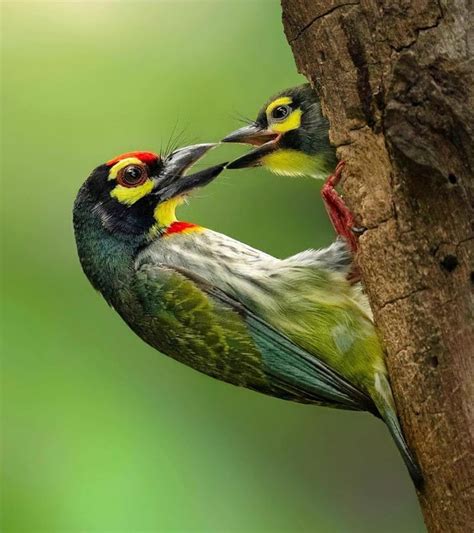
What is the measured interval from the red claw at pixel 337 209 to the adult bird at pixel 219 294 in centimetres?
10

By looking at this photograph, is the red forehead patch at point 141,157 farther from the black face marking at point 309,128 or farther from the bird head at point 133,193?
the black face marking at point 309,128

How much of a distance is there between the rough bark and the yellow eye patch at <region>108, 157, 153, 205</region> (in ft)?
3.71

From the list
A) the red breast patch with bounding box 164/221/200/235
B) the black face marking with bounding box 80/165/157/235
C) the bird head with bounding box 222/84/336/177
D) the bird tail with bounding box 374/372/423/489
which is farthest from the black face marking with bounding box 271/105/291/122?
the bird tail with bounding box 374/372/423/489

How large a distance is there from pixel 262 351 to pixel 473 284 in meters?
1.06

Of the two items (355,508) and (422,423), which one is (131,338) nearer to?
(355,508)

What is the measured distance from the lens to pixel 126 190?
419 centimetres

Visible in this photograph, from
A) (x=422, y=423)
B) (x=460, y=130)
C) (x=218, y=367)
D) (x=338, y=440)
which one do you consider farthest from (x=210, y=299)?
(x=338, y=440)

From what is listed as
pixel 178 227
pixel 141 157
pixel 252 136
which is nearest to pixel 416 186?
pixel 252 136

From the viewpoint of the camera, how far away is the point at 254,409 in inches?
201

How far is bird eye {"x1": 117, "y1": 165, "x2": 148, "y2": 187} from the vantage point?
13.7 ft

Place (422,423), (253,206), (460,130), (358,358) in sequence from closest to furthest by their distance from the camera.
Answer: (460,130) → (422,423) → (358,358) → (253,206)

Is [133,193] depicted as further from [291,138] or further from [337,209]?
[337,209]

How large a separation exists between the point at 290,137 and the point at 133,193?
2.33ft

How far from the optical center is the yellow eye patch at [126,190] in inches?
164
